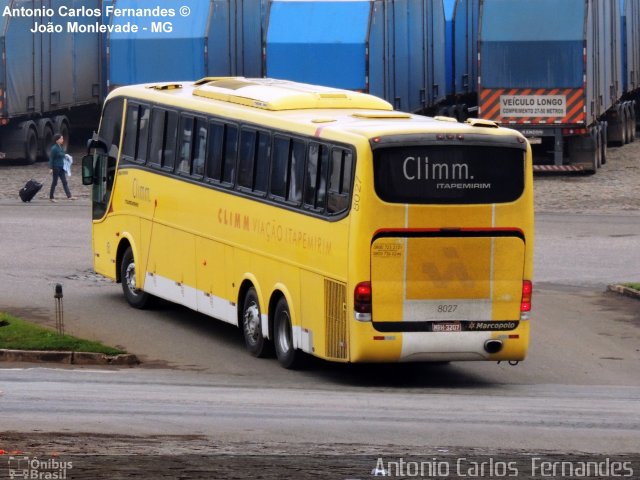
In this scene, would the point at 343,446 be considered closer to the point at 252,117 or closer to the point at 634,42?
the point at 252,117

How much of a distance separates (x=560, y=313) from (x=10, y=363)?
808 centimetres

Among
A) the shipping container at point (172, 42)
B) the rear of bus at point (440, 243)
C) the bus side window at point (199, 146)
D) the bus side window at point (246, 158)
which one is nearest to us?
the rear of bus at point (440, 243)

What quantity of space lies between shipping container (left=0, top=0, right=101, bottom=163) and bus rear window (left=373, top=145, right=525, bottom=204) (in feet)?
81.2

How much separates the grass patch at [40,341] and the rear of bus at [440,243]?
137 inches

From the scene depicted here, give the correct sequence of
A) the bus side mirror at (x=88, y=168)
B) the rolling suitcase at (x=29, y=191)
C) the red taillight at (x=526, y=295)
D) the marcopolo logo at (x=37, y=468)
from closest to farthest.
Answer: the marcopolo logo at (x=37, y=468) < the red taillight at (x=526, y=295) < the bus side mirror at (x=88, y=168) < the rolling suitcase at (x=29, y=191)

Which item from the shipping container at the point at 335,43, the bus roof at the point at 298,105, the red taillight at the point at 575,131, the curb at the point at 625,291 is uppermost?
the shipping container at the point at 335,43

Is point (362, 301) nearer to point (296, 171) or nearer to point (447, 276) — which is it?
point (447, 276)

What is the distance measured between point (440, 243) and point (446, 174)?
712mm

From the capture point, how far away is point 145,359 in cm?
1836

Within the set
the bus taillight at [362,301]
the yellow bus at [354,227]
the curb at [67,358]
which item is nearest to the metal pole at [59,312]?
the curb at [67,358]

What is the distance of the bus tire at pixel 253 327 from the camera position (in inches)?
732

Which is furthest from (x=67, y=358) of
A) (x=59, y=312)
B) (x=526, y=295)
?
Answer: (x=526, y=295)

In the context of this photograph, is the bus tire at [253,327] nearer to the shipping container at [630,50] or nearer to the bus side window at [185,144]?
the bus side window at [185,144]

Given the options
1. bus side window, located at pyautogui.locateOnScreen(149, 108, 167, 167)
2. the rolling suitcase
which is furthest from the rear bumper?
the rolling suitcase
